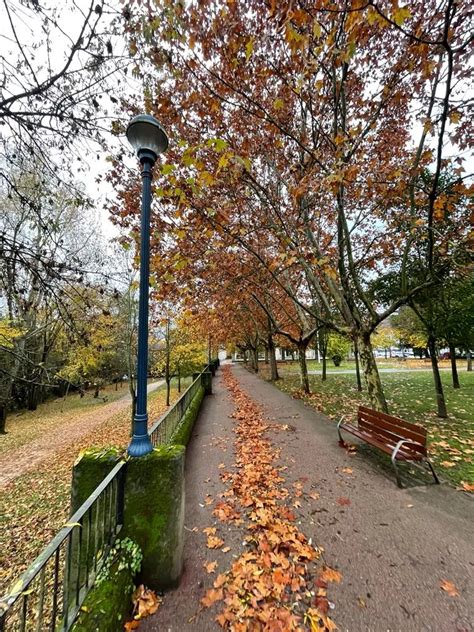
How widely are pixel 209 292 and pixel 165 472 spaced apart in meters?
8.59

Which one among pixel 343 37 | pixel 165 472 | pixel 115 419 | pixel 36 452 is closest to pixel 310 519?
pixel 165 472

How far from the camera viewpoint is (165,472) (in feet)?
8.75

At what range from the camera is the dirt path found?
29.7ft

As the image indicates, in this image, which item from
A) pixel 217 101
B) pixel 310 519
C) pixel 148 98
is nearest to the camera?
pixel 310 519

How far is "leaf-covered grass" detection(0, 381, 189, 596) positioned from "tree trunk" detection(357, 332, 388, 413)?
7.02 metres

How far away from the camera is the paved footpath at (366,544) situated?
221 cm

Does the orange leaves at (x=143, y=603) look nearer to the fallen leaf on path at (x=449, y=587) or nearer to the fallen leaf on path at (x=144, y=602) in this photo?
the fallen leaf on path at (x=144, y=602)

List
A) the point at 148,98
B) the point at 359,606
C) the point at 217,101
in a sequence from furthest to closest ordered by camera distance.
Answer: the point at 217,101, the point at 148,98, the point at 359,606

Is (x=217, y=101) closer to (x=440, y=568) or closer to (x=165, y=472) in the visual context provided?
(x=165, y=472)

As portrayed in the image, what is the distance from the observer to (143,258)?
9.74 ft

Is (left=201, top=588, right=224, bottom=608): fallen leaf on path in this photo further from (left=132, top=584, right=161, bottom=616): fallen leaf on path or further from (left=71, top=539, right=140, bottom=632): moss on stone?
(left=71, top=539, right=140, bottom=632): moss on stone

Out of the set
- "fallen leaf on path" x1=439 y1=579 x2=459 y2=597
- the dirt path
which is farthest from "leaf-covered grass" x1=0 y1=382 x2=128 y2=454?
"fallen leaf on path" x1=439 y1=579 x2=459 y2=597

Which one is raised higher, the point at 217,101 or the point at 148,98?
the point at 217,101

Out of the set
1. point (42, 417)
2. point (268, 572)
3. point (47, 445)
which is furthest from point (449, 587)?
point (42, 417)
